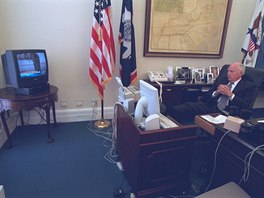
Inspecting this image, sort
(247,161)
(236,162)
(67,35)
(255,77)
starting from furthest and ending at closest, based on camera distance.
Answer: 1. (67,35)
2. (255,77)
3. (236,162)
4. (247,161)

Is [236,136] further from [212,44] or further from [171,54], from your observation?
[212,44]

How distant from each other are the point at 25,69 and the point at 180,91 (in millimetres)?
2140

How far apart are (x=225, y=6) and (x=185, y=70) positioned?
4.06ft

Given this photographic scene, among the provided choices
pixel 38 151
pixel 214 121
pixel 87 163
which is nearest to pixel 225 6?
pixel 214 121

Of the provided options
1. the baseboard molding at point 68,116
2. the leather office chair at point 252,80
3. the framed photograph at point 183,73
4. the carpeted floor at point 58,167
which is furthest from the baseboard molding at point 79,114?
the leather office chair at point 252,80

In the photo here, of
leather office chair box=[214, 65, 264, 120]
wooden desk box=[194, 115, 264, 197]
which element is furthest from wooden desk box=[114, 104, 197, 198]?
leather office chair box=[214, 65, 264, 120]

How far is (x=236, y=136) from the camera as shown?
1.44 meters

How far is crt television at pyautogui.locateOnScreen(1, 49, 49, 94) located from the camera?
2.21 metres

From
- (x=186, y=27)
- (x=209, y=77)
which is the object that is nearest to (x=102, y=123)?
(x=209, y=77)

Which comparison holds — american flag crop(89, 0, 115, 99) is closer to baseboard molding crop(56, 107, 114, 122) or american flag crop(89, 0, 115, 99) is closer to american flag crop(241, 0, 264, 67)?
baseboard molding crop(56, 107, 114, 122)

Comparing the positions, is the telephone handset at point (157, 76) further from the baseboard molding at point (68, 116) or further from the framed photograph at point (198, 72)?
the baseboard molding at point (68, 116)

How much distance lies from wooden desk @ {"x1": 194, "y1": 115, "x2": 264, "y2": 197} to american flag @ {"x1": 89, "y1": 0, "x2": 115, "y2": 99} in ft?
5.19

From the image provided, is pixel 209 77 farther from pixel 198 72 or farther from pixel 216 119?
pixel 216 119

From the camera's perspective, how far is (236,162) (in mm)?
1437
